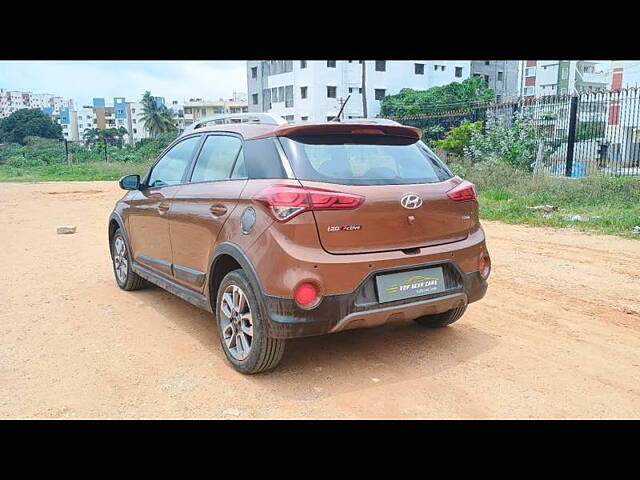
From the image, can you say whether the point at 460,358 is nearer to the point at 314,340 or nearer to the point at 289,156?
the point at 314,340

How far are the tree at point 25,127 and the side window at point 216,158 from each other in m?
81.5

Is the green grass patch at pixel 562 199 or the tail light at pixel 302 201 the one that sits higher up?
the tail light at pixel 302 201

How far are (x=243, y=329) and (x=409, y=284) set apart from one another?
1.14m

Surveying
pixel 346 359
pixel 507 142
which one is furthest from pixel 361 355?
pixel 507 142

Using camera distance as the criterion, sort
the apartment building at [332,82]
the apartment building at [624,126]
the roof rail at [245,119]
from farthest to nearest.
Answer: the apartment building at [332,82]
the apartment building at [624,126]
the roof rail at [245,119]

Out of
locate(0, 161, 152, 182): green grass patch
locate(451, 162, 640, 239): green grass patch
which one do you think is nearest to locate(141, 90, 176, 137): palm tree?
locate(0, 161, 152, 182): green grass patch

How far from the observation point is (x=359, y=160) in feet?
12.2

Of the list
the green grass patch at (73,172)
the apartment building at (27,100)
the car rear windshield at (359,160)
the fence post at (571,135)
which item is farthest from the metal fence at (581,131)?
the apartment building at (27,100)

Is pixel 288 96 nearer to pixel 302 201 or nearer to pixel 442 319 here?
pixel 442 319

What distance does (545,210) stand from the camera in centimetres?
1083

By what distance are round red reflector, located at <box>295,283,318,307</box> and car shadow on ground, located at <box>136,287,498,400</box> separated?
1.93 feet

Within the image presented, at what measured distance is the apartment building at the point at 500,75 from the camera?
181 feet

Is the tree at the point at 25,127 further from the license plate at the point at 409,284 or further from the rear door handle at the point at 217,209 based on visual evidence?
the license plate at the point at 409,284

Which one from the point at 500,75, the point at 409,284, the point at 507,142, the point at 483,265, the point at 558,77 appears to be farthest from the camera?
the point at 558,77
